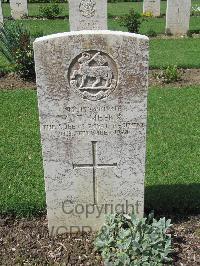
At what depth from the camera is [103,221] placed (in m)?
4.45

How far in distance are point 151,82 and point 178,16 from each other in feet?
Result: 21.3

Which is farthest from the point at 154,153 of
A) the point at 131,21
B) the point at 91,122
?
the point at 131,21

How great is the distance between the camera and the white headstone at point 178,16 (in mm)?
14953

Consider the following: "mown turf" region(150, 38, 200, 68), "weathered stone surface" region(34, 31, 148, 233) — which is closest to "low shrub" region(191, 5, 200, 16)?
"mown turf" region(150, 38, 200, 68)

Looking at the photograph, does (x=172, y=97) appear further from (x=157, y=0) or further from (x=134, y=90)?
(x=157, y=0)

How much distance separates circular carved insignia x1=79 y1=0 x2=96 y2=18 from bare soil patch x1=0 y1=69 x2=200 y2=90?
146 inches

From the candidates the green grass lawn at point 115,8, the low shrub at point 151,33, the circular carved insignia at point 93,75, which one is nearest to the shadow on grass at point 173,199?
the circular carved insignia at point 93,75

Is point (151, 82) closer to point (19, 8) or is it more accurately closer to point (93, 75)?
point (93, 75)

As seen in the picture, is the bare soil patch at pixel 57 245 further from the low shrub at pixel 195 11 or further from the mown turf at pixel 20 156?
the low shrub at pixel 195 11

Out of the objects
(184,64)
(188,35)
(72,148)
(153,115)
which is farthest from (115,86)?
(188,35)

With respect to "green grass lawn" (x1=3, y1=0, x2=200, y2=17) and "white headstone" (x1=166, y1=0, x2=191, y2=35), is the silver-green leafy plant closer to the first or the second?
"white headstone" (x1=166, y1=0, x2=191, y2=35)

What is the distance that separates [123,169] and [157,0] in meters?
17.5

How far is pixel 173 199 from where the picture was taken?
502cm

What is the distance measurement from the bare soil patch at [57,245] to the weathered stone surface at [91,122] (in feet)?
0.57
